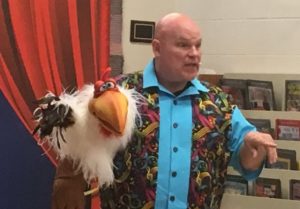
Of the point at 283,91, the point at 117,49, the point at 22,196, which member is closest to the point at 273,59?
the point at 283,91

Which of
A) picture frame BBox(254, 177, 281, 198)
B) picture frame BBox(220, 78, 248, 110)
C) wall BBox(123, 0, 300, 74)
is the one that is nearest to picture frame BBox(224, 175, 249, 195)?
picture frame BBox(254, 177, 281, 198)

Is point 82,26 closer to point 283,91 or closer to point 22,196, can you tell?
point 22,196

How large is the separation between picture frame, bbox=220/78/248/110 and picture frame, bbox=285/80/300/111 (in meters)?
0.18

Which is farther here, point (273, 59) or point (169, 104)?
point (273, 59)

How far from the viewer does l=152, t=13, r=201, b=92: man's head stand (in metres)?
1.56

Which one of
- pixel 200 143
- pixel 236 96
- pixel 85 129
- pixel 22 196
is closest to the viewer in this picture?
pixel 85 129

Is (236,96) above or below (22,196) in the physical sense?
above

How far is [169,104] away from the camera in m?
1.58

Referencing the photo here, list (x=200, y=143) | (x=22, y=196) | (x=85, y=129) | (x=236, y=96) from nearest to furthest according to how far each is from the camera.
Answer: (x=85, y=129), (x=200, y=143), (x=22, y=196), (x=236, y=96)

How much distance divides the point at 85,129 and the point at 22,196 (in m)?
0.81

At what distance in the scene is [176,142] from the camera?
155cm

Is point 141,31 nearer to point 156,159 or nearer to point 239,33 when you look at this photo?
point 239,33

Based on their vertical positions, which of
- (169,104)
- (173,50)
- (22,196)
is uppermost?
(173,50)

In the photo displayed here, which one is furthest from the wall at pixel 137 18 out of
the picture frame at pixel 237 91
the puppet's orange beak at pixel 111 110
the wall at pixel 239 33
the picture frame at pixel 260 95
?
the puppet's orange beak at pixel 111 110
